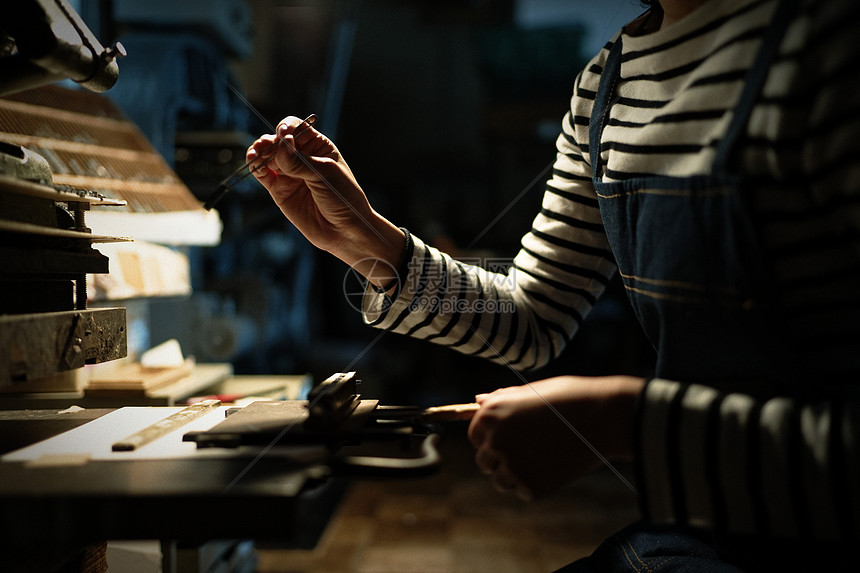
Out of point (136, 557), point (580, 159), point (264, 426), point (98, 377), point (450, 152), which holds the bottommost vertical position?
point (136, 557)

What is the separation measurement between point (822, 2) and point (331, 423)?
0.70 meters

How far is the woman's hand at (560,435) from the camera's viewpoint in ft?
2.12

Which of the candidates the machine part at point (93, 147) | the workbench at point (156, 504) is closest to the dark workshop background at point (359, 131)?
the machine part at point (93, 147)

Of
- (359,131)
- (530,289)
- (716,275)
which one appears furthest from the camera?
(359,131)

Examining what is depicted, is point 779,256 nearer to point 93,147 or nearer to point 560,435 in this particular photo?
point 560,435

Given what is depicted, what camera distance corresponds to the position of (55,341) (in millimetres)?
765

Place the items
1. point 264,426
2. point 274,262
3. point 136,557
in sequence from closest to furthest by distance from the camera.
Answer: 1. point 264,426
2. point 136,557
3. point 274,262

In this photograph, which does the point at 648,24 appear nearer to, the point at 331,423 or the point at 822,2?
the point at 822,2

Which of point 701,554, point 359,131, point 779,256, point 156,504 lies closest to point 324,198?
point 156,504

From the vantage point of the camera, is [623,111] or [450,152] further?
[450,152]

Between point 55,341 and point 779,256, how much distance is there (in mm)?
879

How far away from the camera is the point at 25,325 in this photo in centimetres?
71

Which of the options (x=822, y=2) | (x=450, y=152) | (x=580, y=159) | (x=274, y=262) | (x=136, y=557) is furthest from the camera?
(x=450, y=152)

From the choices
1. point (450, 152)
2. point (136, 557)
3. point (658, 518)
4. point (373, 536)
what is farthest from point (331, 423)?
point (450, 152)
